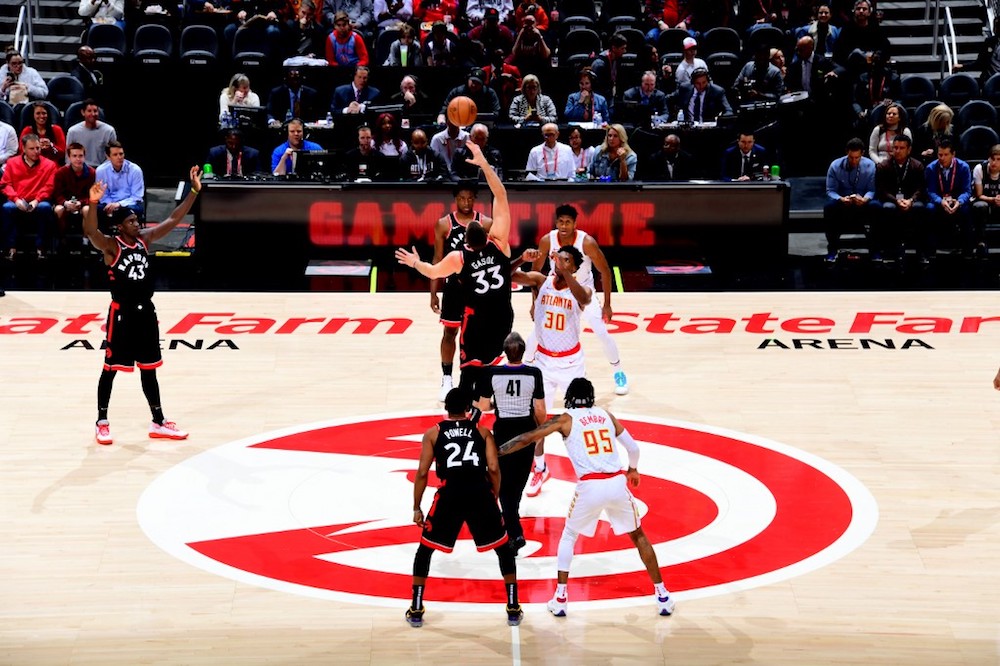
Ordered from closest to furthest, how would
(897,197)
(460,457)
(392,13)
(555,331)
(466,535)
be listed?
(460,457), (466,535), (555,331), (897,197), (392,13)

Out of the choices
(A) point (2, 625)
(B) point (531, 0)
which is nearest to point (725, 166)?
(B) point (531, 0)

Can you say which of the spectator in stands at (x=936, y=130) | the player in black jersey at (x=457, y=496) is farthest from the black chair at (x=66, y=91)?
the player in black jersey at (x=457, y=496)

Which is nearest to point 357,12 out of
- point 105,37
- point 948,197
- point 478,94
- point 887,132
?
point 478,94

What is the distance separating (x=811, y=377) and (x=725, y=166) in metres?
5.37

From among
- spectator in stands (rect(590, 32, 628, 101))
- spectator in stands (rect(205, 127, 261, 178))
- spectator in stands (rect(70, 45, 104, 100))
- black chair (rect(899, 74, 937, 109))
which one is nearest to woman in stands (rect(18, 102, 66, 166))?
Result: spectator in stands (rect(70, 45, 104, 100))

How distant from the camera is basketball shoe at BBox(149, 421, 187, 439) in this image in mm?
11977

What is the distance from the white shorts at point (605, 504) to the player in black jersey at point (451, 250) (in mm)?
3718

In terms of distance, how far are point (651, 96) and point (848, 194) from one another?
307 centimetres

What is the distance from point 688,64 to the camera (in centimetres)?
2011

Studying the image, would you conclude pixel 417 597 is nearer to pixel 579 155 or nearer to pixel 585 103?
pixel 579 155

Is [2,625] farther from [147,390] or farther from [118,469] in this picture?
[147,390]

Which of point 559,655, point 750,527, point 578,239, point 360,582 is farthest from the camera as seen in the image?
point 578,239

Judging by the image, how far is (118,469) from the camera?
37.1 ft

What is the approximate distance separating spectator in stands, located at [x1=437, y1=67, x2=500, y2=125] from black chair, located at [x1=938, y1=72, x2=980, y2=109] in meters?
6.63
